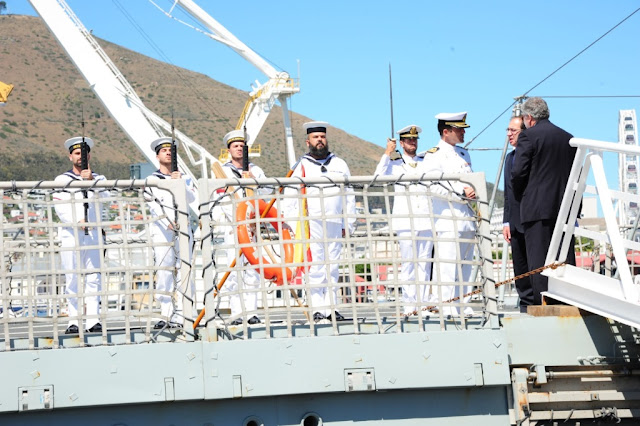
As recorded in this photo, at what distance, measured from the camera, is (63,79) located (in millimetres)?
124938

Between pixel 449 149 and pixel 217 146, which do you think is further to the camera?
pixel 217 146

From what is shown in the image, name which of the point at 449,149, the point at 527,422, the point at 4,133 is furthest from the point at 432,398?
the point at 4,133

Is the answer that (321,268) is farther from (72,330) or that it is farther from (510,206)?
(72,330)

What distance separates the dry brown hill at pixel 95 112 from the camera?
3858 inches

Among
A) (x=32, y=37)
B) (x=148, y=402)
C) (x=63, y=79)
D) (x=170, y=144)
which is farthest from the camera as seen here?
(x=32, y=37)

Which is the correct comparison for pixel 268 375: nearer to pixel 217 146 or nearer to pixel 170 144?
pixel 170 144

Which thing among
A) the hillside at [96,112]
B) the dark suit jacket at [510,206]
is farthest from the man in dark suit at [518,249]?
the hillside at [96,112]

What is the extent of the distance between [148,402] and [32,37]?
460 feet

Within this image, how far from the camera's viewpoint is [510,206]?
674 cm

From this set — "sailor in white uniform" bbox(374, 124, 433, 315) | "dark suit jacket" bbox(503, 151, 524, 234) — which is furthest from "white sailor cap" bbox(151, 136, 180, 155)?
"dark suit jacket" bbox(503, 151, 524, 234)

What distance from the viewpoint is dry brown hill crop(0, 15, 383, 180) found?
9800cm

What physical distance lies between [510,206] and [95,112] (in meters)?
110

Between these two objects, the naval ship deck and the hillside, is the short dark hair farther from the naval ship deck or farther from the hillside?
the hillside

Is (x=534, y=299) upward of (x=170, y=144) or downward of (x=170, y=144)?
downward
